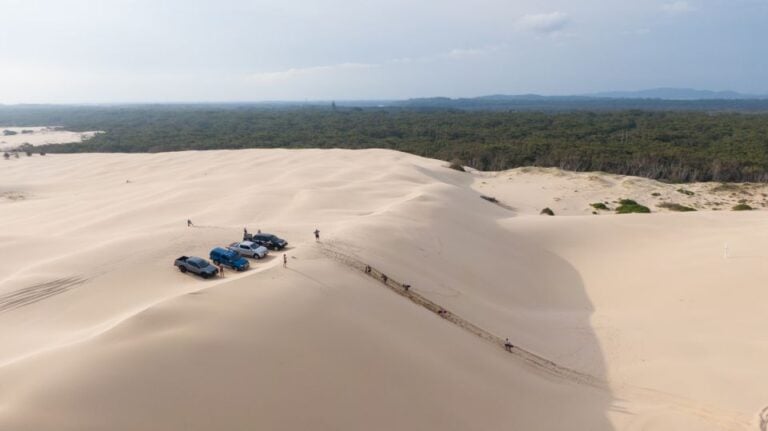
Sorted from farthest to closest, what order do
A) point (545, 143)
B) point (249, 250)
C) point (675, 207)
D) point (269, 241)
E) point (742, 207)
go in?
point (545, 143) < point (675, 207) < point (742, 207) < point (269, 241) < point (249, 250)

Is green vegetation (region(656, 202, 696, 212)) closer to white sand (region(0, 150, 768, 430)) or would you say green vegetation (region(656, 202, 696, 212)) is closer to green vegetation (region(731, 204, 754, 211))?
green vegetation (region(731, 204, 754, 211))

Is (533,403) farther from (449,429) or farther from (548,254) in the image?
(548,254)

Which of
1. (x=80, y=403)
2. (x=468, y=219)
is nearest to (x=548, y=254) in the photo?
(x=468, y=219)

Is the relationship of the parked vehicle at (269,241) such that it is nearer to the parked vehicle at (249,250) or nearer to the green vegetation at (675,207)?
the parked vehicle at (249,250)

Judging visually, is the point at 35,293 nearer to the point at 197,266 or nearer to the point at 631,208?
the point at 197,266

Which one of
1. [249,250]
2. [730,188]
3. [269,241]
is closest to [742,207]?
[730,188]
